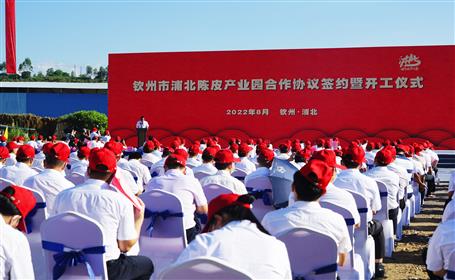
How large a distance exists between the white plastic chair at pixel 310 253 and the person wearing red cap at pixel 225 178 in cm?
214

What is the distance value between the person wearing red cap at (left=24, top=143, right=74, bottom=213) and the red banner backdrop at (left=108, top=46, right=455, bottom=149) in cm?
1685

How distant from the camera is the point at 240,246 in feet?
7.47

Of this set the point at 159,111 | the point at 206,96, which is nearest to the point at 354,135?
the point at 206,96

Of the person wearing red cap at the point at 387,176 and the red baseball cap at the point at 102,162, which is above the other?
the red baseball cap at the point at 102,162

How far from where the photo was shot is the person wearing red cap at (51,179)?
4797 mm

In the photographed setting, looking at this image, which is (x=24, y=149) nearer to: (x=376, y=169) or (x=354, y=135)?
(x=376, y=169)

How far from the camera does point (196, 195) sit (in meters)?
4.93

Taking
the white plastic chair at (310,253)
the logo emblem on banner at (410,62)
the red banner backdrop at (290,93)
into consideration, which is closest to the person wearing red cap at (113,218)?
the white plastic chair at (310,253)

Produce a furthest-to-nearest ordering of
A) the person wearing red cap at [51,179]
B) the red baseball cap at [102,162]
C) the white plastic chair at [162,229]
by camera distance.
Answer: the person wearing red cap at [51,179] < the white plastic chair at [162,229] < the red baseball cap at [102,162]

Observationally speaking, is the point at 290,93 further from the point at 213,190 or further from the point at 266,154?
the point at 213,190

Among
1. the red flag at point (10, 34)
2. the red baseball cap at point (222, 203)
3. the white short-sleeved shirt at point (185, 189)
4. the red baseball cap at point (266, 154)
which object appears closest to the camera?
the red baseball cap at point (222, 203)

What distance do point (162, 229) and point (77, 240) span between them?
131 centimetres

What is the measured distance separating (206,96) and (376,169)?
1622cm

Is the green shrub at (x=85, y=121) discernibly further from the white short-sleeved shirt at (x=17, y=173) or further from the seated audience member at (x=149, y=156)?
the white short-sleeved shirt at (x=17, y=173)
